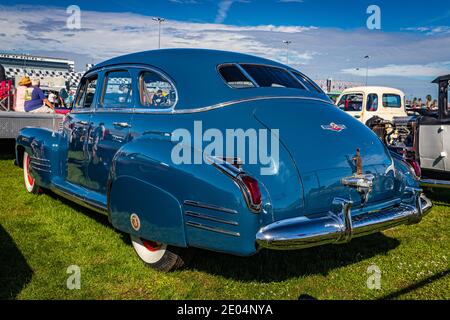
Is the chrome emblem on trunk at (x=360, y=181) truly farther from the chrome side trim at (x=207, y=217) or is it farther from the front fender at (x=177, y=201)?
the chrome side trim at (x=207, y=217)

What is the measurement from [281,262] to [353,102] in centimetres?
1024

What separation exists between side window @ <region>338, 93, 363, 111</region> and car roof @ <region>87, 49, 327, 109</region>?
950 centimetres

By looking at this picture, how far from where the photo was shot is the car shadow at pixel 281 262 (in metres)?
3.33

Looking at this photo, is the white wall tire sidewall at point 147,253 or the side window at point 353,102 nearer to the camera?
the white wall tire sidewall at point 147,253

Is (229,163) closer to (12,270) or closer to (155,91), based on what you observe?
(155,91)

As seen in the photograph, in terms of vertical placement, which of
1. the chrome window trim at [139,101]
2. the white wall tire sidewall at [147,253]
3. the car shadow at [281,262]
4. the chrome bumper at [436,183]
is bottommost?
the car shadow at [281,262]

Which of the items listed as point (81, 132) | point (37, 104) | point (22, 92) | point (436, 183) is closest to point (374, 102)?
point (436, 183)

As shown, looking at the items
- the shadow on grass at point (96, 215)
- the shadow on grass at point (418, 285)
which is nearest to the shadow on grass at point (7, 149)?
the shadow on grass at point (96, 215)

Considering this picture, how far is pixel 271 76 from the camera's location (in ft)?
11.8

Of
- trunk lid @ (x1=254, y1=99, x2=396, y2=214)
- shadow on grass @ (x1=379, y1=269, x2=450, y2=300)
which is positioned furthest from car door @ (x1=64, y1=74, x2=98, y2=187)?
shadow on grass @ (x1=379, y1=269, x2=450, y2=300)

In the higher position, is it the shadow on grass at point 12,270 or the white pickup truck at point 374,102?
the white pickup truck at point 374,102

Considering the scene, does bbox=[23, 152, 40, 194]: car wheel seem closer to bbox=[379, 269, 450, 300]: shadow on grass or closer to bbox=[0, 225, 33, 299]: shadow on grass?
bbox=[0, 225, 33, 299]: shadow on grass

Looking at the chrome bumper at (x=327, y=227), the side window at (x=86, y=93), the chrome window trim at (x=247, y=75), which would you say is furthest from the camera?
the side window at (x=86, y=93)

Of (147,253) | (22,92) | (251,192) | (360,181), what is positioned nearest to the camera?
(251,192)
